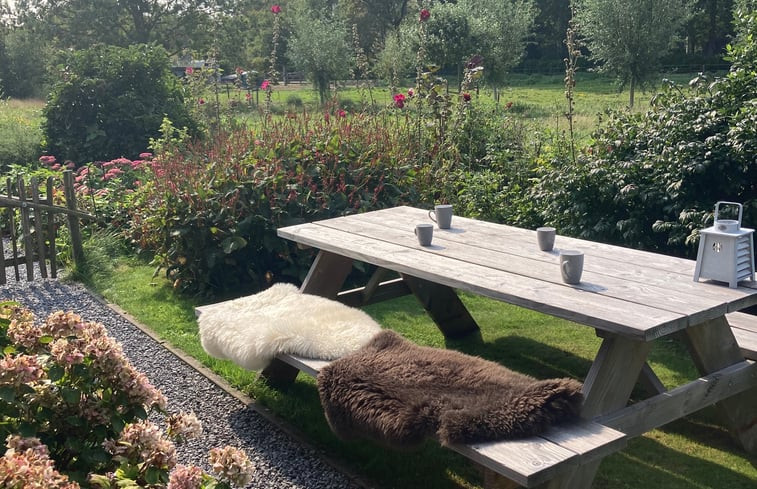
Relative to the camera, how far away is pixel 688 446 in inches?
143

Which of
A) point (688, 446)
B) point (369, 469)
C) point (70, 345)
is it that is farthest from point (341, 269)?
point (70, 345)

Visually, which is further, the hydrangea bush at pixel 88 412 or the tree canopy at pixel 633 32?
the tree canopy at pixel 633 32

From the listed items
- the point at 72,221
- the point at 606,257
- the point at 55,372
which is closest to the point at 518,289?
the point at 606,257

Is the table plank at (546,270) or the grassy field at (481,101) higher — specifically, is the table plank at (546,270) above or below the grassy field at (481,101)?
below

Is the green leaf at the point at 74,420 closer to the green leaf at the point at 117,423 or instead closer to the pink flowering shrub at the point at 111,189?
the green leaf at the point at 117,423

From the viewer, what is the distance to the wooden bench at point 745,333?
333cm

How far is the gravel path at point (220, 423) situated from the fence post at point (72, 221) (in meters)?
1.19

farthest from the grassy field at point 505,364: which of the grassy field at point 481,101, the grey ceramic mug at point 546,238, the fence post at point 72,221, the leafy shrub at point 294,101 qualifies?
the leafy shrub at point 294,101

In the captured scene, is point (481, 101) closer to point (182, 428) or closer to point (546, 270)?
point (546, 270)

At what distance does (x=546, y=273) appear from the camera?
11.0 feet

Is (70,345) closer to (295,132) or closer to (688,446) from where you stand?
(688,446)

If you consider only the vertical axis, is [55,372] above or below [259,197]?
above

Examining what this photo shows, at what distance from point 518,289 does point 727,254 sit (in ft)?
2.66

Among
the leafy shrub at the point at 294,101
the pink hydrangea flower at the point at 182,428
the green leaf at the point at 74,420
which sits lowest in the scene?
the pink hydrangea flower at the point at 182,428
